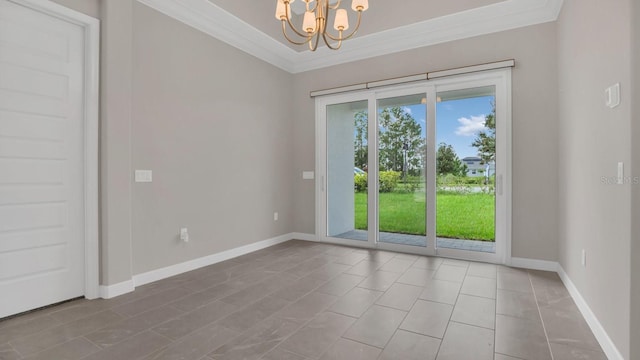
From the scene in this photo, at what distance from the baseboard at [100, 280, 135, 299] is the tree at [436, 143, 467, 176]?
3.72 m

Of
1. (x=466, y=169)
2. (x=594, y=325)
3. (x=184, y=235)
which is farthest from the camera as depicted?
(x=466, y=169)

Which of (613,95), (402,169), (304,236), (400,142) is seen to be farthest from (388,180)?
(613,95)

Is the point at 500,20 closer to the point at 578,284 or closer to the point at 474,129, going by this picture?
the point at 474,129

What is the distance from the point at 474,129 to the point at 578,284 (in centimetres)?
204

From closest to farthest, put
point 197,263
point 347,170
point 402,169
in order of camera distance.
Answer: point 197,263
point 402,169
point 347,170

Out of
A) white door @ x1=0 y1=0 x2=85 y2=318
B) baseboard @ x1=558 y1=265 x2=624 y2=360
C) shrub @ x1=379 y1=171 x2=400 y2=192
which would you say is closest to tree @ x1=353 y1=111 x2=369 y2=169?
shrub @ x1=379 y1=171 x2=400 y2=192

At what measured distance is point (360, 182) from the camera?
479 centimetres

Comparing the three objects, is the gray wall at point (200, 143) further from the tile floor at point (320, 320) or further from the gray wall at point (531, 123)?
the gray wall at point (531, 123)

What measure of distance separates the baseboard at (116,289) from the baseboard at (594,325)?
3590 millimetres

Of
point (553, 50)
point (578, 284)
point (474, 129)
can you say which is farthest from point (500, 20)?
point (578, 284)

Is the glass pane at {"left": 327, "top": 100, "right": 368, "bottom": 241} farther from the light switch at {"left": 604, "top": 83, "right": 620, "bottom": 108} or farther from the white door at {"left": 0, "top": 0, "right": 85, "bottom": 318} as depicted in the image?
the white door at {"left": 0, "top": 0, "right": 85, "bottom": 318}

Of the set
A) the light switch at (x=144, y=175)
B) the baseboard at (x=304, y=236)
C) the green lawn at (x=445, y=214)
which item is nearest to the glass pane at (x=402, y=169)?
the green lawn at (x=445, y=214)

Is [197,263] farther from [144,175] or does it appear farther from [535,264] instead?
[535,264]

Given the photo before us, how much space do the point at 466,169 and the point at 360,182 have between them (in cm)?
149
